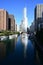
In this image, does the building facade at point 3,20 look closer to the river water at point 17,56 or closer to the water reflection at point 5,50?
the water reflection at point 5,50

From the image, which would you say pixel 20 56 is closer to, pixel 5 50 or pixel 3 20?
pixel 5 50

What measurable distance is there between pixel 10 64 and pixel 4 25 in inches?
4799

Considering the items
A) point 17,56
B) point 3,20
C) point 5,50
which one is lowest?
point 17,56

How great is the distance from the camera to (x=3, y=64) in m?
16.9

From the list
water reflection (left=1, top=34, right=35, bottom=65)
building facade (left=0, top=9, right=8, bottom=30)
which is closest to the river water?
water reflection (left=1, top=34, right=35, bottom=65)

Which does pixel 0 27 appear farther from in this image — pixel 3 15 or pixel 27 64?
pixel 27 64

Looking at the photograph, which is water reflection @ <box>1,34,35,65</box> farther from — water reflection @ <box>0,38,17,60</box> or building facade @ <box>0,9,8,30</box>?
building facade @ <box>0,9,8,30</box>

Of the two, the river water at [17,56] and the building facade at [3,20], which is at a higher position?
the building facade at [3,20]

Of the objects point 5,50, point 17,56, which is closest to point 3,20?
point 5,50

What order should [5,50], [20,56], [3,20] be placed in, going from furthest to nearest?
[3,20], [5,50], [20,56]

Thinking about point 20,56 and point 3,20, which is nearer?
point 20,56

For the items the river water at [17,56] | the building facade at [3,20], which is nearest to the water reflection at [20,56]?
the river water at [17,56]

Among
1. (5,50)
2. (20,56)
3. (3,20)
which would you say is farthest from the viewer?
(3,20)

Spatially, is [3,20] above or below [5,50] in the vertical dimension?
above
